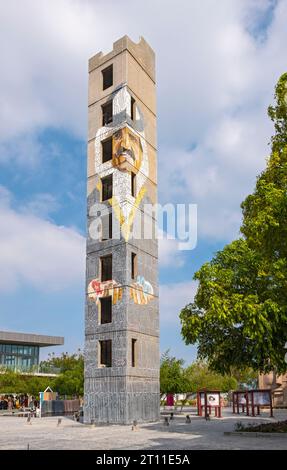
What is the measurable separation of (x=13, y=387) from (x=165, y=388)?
25.6 m

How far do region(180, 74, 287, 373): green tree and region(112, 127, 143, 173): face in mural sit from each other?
15.3 m

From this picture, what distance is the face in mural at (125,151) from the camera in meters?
40.2

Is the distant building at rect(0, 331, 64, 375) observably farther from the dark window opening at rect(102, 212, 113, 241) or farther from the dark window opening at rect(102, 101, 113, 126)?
the dark window opening at rect(102, 101, 113, 126)

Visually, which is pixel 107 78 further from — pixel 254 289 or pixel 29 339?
pixel 29 339

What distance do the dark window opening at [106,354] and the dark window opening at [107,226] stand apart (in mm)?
8200

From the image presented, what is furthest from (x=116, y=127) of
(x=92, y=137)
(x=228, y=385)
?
(x=228, y=385)

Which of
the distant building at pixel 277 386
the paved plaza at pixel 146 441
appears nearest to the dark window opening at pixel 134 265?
the paved plaza at pixel 146 441

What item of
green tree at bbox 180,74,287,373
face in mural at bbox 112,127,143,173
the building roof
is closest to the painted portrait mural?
face in mural at bbox 112,127,143,173

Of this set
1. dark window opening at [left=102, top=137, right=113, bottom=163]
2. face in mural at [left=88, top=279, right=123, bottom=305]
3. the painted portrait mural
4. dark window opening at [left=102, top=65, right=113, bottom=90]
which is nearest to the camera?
face in mural at [left=88, top=279, right=123, bottom=305]

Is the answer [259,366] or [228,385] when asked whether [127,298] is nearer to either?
[259,366]

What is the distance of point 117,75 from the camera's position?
42062 millimetres

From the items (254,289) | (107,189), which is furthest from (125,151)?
(254,289)

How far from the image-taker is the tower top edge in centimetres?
4247

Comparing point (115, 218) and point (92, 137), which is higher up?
point (92, 137)
